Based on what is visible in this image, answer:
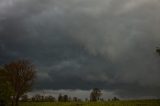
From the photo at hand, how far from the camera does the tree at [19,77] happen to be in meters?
124

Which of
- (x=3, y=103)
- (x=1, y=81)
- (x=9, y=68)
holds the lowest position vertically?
(x=3, y=103)

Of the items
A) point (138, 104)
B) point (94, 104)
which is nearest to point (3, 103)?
point (94, 104)

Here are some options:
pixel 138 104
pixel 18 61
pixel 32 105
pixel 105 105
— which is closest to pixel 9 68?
pixel 18 61

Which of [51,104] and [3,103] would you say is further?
[51,104]

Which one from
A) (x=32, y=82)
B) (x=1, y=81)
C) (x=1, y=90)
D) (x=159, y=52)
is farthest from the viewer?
(x=32, y=82)

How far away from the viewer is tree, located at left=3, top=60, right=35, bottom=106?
123912 mm

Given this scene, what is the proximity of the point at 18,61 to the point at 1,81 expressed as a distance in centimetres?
3084

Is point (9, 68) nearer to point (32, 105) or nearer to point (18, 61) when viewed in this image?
point (18, 61)

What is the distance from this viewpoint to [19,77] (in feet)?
412

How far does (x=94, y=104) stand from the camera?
124312mm

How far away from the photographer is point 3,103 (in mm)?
92688

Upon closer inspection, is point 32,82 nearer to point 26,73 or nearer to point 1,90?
point 26,73

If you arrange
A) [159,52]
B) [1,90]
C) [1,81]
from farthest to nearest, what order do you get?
1. [159,52]
2. [1,81]
3. [1,90]

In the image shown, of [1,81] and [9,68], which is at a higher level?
[9,68]
